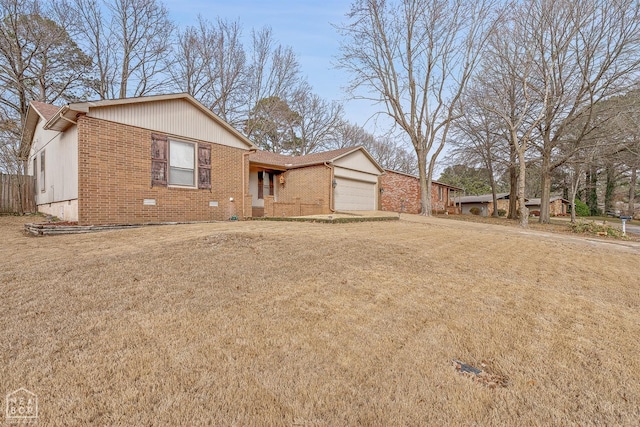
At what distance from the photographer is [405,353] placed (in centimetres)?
205

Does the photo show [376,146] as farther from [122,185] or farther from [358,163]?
[122,185]

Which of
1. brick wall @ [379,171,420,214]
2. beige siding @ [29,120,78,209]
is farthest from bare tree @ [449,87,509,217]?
beige siding @ [29,120,78,209]

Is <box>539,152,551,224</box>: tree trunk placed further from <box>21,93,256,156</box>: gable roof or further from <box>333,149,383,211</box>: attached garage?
<box>21,93,256,156</box>: gable roof

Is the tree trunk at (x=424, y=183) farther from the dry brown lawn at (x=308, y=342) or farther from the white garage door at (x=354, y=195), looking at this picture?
the dry brown lawn at (x=308, y=342)

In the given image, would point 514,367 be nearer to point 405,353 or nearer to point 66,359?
point 405,353

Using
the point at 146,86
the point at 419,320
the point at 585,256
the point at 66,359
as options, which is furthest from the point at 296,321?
the point at 146,86

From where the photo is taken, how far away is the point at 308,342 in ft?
7.02

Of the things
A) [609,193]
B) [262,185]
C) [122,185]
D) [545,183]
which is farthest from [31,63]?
[609,193]

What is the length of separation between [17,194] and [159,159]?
899 cm

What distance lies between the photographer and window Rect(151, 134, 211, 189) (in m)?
8.95

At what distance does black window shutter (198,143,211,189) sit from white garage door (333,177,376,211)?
714 cm

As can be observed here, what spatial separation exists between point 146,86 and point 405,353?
24.1 metres

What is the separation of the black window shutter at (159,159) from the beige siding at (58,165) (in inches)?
80.3

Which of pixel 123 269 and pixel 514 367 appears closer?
pixel 514 367
